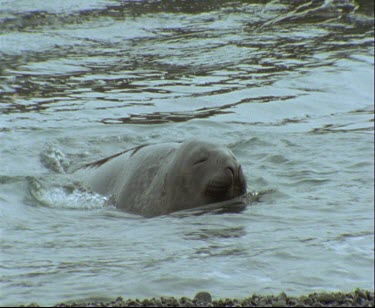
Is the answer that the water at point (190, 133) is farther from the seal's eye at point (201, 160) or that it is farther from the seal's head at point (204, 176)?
the seal's eye at point (201, 160)

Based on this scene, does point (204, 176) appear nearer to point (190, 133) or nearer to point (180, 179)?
point (180, 179)

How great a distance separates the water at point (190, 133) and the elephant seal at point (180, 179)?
0.17 meters

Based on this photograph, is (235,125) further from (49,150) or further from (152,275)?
(152,275)

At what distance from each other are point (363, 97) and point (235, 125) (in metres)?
1.67

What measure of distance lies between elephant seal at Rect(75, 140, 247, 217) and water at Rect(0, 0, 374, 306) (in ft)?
0.55

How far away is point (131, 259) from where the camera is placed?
508 cm

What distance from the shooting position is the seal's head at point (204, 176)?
6121 mm

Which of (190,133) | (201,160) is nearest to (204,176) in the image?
(201,160)

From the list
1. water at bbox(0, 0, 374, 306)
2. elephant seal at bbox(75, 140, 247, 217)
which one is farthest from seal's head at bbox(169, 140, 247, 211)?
water at bbox(0, 0, 374, 306)

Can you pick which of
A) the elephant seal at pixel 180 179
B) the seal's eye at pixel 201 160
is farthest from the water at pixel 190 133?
the seal's eye at pixel 201 160

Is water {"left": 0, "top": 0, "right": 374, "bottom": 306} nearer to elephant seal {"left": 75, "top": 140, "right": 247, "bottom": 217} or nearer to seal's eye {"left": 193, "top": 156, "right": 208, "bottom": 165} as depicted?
elephant seal {"left": 75, "top": 140, "right": 247, "bottom": 217}

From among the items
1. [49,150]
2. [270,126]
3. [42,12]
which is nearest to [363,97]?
[270,126]

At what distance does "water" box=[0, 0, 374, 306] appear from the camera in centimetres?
475

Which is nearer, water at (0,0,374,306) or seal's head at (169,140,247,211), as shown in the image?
water at (0,0,374,306)
